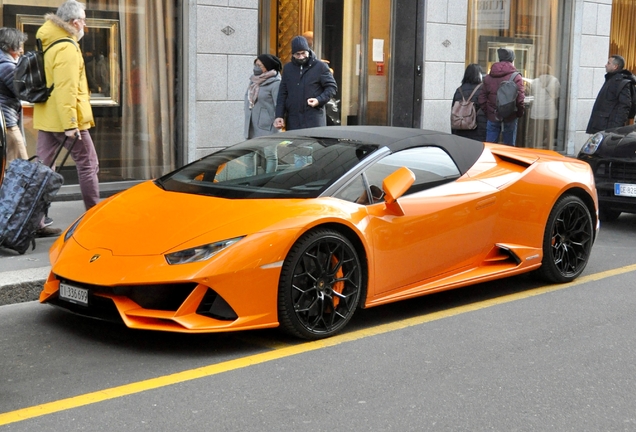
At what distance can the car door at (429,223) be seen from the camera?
18.7 feet

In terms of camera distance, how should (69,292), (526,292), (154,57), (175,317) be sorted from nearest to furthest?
(175,317)
(69,292)
(526,292)
(154,57)

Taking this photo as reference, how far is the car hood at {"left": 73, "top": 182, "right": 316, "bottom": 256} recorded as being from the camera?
16.8 ft

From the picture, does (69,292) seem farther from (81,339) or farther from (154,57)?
(154,57)

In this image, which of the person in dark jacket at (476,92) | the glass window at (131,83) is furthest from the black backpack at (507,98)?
the glass window at (131,83)

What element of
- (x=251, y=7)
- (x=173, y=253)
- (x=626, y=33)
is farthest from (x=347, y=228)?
(x=626, y=33)

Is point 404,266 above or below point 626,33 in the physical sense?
below

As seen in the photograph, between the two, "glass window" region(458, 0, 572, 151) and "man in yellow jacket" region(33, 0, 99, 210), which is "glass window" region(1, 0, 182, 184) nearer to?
"man in yellow jacket" region(33, 0, 99, 210)

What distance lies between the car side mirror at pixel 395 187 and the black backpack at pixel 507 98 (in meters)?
6.77

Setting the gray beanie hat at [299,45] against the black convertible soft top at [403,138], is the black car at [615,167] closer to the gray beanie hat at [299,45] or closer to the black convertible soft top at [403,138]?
the gray beanie hat at [299,45]

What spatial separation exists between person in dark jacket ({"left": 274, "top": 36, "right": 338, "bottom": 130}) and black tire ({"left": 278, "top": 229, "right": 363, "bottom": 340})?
4.50m

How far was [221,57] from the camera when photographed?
11891 millimetres

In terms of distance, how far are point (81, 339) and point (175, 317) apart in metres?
0.75

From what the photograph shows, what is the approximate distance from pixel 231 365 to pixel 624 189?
20.2ft

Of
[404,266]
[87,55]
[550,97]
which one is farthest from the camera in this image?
[550,97]
